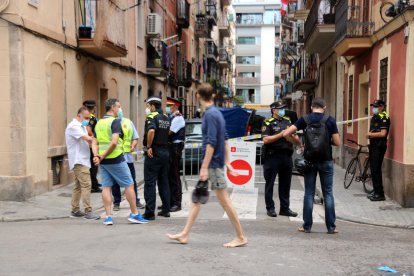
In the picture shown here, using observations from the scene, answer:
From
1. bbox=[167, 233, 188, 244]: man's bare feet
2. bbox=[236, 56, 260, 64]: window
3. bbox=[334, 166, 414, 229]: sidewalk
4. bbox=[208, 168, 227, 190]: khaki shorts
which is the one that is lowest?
bbox=[334, 166, 414, 229]: sidewalk

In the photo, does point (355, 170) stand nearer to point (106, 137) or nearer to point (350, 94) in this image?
point (350, 94)

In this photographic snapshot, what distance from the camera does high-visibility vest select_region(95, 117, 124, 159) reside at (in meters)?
7.27

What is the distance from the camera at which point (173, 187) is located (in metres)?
8.63

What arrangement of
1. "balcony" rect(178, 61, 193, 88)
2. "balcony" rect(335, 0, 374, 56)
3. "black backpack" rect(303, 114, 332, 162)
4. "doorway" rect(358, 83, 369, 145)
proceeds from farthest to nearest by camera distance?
"balcony" rect(178, 61, 193, 88), "doorway" rect(358, 83, 369, 145), "balcony" rect(335, 0, 374, 56), "black backpack" rect(303, 114, 332, 162)

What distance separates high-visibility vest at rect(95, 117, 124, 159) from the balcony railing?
306 inches

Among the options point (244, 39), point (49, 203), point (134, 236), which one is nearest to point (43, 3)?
point (49, 203)

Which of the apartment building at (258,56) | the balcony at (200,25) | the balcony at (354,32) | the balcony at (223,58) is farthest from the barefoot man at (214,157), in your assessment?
the apartment building at (258,56)

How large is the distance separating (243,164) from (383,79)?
3.96 meters

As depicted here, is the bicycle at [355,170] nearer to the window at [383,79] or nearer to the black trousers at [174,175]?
the window at [383,79]

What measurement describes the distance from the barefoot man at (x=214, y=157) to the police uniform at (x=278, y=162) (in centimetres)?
226

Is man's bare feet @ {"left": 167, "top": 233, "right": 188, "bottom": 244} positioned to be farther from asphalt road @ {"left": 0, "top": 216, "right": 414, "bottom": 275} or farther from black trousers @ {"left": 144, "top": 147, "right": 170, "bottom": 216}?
black trousers @ {"left": 144, "top": 147, "right": 170, "bottom": 216}

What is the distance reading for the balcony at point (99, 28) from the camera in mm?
12945

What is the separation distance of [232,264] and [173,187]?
352 cm

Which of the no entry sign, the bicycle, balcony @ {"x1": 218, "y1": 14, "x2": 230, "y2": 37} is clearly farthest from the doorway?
balcony @ {"x1": 218, "y1": 14, "x2": 230, "y2": 37}
